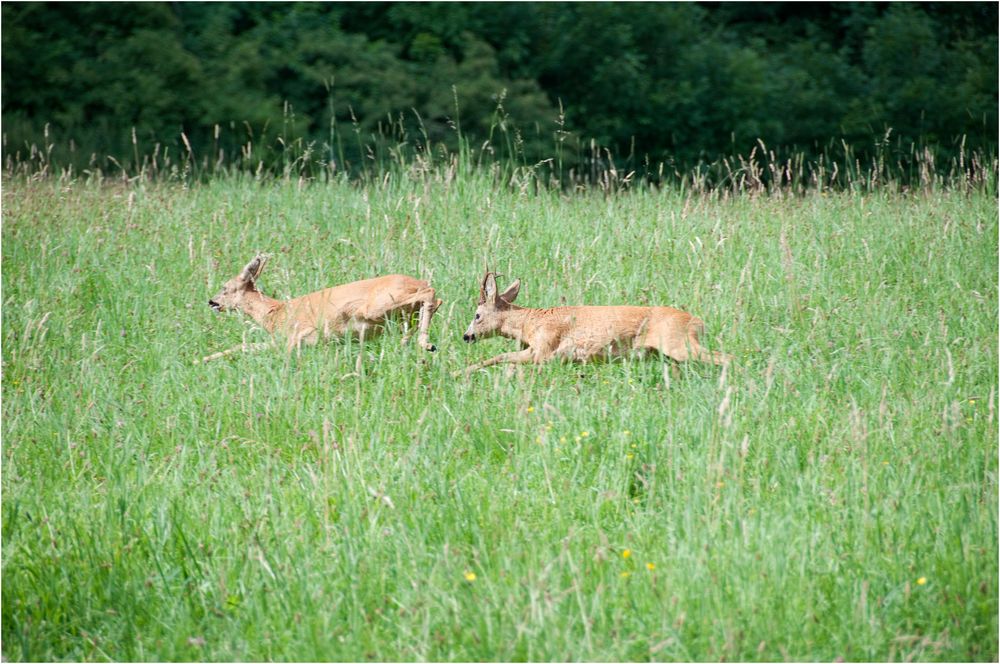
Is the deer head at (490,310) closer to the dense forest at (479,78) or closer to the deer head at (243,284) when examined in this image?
the deer head at (243,284)

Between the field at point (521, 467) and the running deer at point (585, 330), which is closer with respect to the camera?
the field at point (521, 467)

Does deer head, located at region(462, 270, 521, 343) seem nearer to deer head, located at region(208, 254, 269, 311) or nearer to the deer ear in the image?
the deer ear

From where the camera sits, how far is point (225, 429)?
5.37 metres

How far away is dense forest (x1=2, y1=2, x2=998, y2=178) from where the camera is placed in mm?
19562

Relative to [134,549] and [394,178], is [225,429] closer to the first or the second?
[134,549]

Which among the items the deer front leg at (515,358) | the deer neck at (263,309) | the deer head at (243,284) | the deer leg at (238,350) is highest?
the deer head at (243,284)

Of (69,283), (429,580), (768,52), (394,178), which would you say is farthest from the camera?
(768,52)

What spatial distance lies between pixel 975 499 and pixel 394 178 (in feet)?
21.5

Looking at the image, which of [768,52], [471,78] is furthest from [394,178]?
[768,52]

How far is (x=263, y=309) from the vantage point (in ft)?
24.3

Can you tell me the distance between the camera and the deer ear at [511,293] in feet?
21.9

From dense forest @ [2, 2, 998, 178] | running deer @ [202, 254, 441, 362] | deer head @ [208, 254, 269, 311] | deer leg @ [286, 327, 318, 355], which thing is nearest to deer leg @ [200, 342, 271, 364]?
running deer @ [202, 254, 441, 362]

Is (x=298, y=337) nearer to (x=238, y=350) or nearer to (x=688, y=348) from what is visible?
(x=238, y=350)

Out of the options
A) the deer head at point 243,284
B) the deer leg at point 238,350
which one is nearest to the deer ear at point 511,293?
the deer leg at point 238,350
